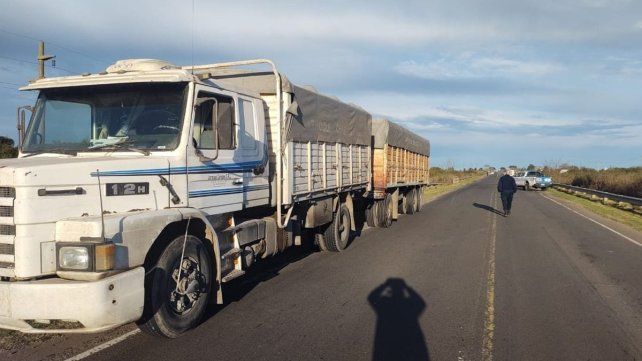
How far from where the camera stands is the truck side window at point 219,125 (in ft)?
18.3

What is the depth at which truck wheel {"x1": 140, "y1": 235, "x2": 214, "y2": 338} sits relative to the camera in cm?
480

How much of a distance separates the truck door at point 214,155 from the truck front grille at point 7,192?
1.68 m

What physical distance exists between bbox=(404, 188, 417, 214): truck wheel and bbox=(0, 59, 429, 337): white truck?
12.0m

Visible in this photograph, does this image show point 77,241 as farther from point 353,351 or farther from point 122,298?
point 353,351

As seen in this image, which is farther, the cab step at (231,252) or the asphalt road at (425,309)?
the cab step at (231,252)

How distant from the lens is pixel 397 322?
5793 millimetres

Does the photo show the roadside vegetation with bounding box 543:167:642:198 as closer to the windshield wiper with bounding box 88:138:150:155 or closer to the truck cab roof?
the truck cab roof

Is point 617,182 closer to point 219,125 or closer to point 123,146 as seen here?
point 219,125

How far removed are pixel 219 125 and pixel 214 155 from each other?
0.35m

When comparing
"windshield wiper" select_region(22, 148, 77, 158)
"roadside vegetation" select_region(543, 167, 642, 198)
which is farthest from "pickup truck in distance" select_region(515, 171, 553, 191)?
"windshield wiper" select_region(22, 148, 77, 158)

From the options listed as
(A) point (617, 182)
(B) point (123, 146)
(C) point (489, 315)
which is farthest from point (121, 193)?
(A) point (617, 182)

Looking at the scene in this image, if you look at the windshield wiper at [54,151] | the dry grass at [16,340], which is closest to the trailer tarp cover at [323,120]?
the windshield wiper at [54,151]

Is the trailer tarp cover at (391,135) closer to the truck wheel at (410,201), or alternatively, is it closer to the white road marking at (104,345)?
the truck wheel at (410,201)

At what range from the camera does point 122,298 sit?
427 cm
